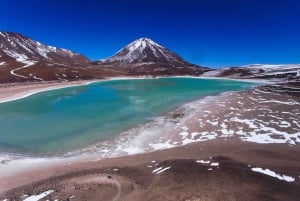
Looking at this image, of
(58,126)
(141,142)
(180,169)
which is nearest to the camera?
(180,169)

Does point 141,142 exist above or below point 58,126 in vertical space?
below

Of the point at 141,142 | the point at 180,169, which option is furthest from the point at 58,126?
the point at 180,169

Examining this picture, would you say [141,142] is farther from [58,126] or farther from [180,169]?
[58,126]

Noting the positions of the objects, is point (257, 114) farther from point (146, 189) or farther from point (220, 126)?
point (146, 189)

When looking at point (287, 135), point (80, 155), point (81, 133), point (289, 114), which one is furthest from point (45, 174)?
point (289, 114)

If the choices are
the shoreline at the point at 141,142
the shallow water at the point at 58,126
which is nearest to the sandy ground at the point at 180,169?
the shoreline at the point at 141,142

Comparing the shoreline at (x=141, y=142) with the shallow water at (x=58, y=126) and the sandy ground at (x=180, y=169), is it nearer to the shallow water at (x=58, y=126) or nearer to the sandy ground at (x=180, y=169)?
the sandy ground at (x=180, y=169)

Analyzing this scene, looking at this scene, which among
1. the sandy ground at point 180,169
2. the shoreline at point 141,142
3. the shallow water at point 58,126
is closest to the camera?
the sandy ground at point 180,169

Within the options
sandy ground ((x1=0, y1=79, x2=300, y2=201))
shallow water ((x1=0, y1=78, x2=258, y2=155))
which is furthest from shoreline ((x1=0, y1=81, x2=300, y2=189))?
shallow water ((x1=0, y1=78, x2=258, y2=155))
